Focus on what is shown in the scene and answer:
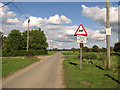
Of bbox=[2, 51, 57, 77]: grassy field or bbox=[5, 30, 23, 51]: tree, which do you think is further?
bbox=[5, 30, 23, 51]: tree

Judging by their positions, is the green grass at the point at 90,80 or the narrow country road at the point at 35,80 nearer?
the green grass at the point at 90,80

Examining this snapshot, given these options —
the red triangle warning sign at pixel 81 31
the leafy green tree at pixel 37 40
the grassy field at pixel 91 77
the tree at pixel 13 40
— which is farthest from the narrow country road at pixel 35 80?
the tree at pixel 13 40

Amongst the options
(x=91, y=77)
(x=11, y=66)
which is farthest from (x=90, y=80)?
(x=11, y=66)

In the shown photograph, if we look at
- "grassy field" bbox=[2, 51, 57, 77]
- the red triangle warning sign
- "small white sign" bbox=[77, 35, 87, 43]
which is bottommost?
"grassy field" bbox=[2, 51, 57, 77]

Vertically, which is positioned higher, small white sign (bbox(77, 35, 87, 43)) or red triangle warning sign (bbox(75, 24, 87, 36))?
red triangle warning sign (bbox(75, 24, 87, 36))

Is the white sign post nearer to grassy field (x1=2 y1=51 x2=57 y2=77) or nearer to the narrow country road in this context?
the narrow country road

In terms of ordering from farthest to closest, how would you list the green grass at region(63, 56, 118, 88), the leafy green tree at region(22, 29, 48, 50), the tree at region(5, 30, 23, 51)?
the leafy green tree at region(22, 29, 48, 50) < the tree at region(5, 30, 23, 51) < the green grass at region(63, 56, 118, 88)

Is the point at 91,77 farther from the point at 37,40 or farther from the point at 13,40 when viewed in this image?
the point at 13,40

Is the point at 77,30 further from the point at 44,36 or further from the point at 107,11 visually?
the point at 44,36

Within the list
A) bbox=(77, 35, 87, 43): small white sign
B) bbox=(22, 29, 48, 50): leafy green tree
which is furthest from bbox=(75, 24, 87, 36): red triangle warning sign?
bbox=(22, 29, 48, 50): leafy green tree

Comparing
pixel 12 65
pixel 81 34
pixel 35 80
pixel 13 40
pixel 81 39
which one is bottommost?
pixel 12 65

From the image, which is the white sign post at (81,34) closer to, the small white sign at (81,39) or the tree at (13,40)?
the small white sign at (81,39)

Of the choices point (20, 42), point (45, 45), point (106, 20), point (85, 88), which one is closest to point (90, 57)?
point (106, 20)

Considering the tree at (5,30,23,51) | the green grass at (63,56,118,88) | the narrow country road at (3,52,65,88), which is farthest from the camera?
the tree at (5,30,23,51)
